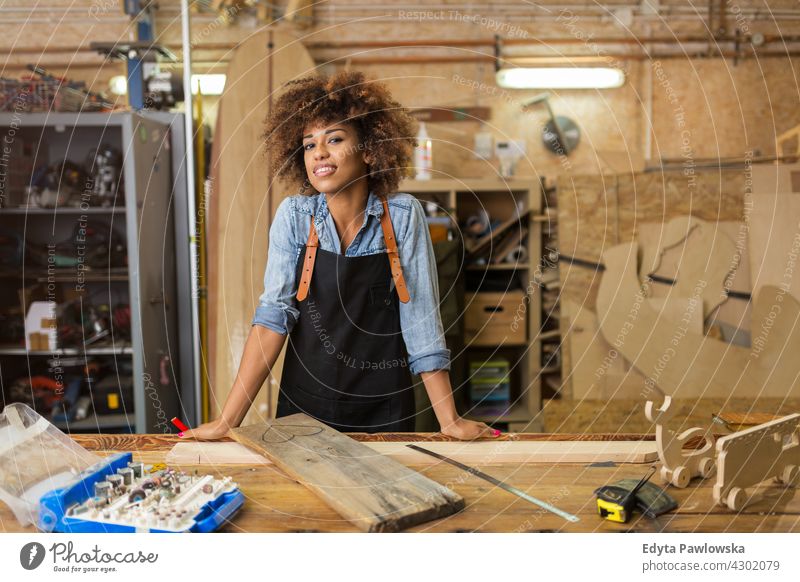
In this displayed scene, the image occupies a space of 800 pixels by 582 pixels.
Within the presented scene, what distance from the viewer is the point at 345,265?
73.6 inches

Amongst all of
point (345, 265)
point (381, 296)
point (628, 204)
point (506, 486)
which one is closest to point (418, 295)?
point (381, 296)

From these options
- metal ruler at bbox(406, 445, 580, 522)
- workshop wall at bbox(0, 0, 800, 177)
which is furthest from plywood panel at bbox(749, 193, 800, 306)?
metal ruler at bbox(406, 445, 580, 522)

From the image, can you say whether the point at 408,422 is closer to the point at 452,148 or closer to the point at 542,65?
the point at 452,148

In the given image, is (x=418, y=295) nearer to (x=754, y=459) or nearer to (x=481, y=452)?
(x=481, y=452)

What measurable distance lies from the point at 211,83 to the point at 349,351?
1880 mm

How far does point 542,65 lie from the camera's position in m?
3.46

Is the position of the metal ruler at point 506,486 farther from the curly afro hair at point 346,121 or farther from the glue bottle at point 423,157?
the glue bottle at point 423,157

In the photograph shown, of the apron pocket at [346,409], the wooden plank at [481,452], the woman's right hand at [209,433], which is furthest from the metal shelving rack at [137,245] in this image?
the wooden plank at [481,452]

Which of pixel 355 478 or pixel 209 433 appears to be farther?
pixel 209 433

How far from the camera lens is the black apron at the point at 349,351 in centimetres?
188

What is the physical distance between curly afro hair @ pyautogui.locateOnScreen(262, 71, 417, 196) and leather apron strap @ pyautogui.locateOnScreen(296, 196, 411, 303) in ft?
0.28

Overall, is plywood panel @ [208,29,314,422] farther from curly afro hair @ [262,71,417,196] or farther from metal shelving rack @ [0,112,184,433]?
curly afro hair @ [262,71,417,196]

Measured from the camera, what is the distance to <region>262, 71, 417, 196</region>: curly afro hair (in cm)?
179

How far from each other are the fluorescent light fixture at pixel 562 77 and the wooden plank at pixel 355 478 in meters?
2.49
